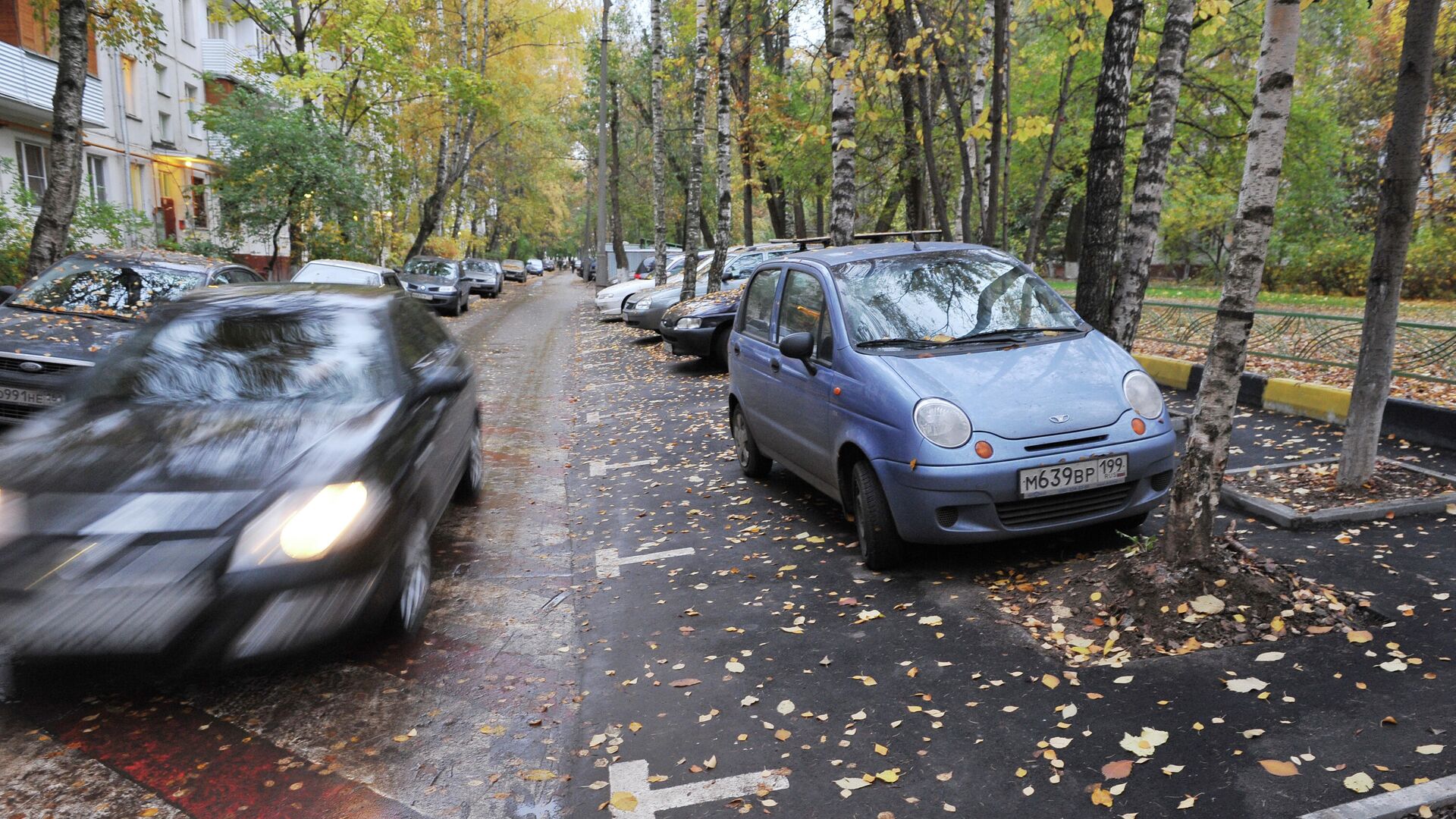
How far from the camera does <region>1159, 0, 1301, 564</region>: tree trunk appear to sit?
4.46 metres

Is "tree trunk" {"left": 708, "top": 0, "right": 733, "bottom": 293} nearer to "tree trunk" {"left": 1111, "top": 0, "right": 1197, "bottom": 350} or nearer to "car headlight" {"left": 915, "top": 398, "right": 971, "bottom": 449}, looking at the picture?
"tree trunk" {"left": 1111, "top": 0, "right": 1197, "bottom": 350}

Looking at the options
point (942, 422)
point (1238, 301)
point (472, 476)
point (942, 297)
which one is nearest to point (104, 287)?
point (472, 476)

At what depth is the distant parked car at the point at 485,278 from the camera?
38847mm

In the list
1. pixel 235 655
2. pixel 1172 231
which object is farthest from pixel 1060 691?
pixel 1172 231

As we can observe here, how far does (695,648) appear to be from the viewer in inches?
188

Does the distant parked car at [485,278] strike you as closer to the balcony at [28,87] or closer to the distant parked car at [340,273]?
the balcony at [28,87]

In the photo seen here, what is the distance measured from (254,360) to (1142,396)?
4.91m

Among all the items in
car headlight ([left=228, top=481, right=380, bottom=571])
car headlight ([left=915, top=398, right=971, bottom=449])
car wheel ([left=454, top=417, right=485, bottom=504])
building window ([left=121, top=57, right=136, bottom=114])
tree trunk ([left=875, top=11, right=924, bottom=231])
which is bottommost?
car wheel ([left=454, top=417, right=485, bottom=504])

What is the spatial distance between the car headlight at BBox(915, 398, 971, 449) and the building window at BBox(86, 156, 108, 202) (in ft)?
84.7

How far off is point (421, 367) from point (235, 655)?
237cm

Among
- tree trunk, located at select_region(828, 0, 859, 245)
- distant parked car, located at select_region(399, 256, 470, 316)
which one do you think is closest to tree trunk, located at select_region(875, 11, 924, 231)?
tree trunk, located at select_region(828, 0, 859, 245)

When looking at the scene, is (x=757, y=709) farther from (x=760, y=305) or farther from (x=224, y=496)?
(x=760, y=305)

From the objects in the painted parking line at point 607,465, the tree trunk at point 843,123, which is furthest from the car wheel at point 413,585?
the tree trunk at point 843,123

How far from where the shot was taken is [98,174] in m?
25.3
